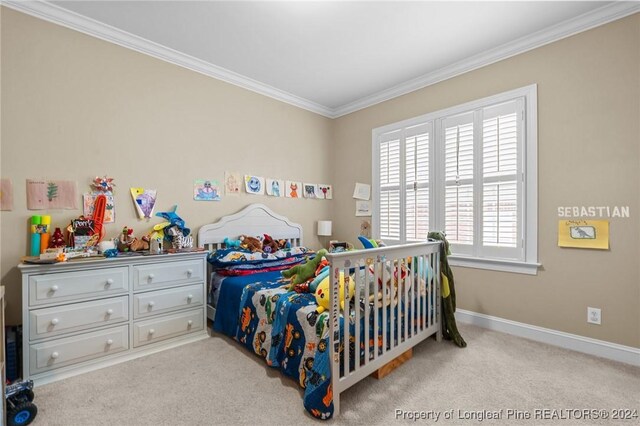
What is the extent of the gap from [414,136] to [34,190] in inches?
136

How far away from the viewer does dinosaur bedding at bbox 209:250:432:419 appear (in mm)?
1552

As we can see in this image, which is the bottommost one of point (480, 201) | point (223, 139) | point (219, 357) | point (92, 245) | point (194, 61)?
point (219, 357)

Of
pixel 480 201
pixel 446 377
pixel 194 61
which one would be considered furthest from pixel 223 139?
pixel 446 377

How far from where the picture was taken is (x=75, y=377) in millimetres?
1919

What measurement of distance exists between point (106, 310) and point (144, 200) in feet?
3.15

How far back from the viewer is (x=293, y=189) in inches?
149

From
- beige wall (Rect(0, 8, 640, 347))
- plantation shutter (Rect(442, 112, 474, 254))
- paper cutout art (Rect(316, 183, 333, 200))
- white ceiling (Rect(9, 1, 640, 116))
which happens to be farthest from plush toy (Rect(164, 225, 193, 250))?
plantation shutter (Rect(442, 112, 474, 254))

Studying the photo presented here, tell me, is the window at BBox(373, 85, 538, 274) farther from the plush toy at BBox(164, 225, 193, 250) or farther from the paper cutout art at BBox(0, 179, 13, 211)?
the paper cutout art at BBox(0, 179, 13, 211)

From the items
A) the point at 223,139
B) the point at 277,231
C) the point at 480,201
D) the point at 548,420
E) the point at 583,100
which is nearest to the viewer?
the point at 548,420

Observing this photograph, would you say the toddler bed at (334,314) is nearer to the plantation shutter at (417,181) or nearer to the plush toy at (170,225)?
the plush toy at (170,225)

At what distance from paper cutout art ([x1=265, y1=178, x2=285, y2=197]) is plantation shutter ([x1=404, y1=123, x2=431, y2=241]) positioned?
4.93 ft

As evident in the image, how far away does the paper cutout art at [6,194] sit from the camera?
2.01 m

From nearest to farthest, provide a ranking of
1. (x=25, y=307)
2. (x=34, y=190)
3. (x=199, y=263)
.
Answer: (x=25, y=307), (x=34, y=190), (x=199, y=263)

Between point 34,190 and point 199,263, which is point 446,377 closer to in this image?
point 199,263
